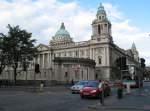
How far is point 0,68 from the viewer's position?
7275 cm

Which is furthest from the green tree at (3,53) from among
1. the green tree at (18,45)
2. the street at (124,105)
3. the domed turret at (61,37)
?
the domed turret at (61,37)

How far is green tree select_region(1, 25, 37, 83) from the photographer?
7138 centimetres

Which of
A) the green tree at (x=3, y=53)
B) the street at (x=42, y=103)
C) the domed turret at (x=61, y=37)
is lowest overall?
the street at (x=42, y=103)

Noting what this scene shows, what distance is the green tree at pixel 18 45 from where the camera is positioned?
7138 cm

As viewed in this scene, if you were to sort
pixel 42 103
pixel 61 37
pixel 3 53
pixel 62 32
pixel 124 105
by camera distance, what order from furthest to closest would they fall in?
pixel 62 32 < pixel 61 37 < pixel 3 53 < pixel 42 103 < pixel 124 105

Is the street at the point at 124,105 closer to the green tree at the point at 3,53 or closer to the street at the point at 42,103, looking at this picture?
the street at the point at 42,103

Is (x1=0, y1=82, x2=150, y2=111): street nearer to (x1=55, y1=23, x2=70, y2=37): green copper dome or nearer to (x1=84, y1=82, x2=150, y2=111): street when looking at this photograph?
(x1=84, y1=82, x2=150, y2=111): street

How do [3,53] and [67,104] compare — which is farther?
[3,53]

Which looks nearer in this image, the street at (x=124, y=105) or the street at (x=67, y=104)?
the street at (x=67, y=104)

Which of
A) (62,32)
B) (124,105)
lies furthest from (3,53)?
(62,32)

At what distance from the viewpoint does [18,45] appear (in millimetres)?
72250

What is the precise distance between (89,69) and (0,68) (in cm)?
2631

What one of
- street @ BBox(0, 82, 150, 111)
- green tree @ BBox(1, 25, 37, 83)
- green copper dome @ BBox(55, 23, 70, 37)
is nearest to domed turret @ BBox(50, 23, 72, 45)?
green copper dome @ BBox(55, 23, 70, 37)

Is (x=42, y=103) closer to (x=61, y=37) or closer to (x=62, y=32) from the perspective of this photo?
(x=61, y=37)
